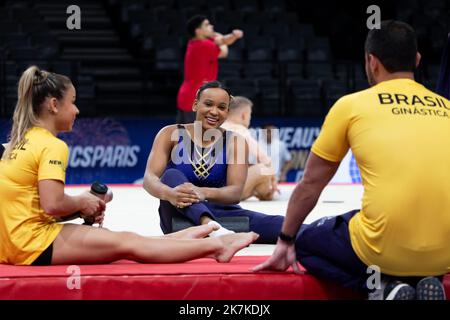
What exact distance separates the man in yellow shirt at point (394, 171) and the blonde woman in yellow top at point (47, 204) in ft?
2.49

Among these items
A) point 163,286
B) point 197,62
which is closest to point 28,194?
point 163,286

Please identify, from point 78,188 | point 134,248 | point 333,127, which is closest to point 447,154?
point 333,127

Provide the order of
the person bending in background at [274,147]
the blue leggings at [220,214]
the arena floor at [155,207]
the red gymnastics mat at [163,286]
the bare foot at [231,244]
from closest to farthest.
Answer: the red gymnastics mat at [163,286]
the bare foot at [231,244]
the blue leggings at [220,214]
the arena floor at [155,207]
the person bending in background at [274,147]

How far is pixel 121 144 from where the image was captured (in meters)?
10.8

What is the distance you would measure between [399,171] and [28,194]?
1.42m

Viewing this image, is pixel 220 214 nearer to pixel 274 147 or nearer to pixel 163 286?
pixel 163 286

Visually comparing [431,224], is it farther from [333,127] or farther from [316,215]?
[316,215]

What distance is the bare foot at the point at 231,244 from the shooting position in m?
3.70

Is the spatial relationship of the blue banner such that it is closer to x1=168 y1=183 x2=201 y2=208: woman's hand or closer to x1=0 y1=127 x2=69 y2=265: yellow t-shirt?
x1=168 y1=183 x2=201 y2=208: woman's hand

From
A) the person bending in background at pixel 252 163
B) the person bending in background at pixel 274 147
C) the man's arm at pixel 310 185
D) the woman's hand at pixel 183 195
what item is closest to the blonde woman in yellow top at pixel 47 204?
the man's arm at pixel 310 185

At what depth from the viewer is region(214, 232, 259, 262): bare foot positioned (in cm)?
370

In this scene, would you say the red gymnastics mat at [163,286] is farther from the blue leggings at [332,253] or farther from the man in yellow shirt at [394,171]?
the man in yellow shirt at [394,171]

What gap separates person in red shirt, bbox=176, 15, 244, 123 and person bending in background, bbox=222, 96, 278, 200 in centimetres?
168
